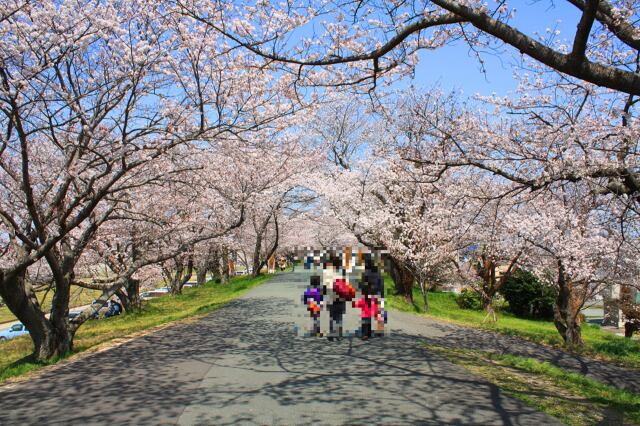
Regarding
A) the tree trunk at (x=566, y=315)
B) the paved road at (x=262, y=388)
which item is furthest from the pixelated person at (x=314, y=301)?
the tree trunk at (x=566, y=315)

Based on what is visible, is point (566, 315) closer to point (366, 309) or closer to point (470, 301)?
point (366, 309)

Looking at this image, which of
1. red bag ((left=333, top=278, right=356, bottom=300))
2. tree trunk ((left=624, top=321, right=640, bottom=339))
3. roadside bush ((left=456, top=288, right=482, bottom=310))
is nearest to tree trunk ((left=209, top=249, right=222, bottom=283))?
roadside bush ((left=456, top=288, right=482, bottom=310))

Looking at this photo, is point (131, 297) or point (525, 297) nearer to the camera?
point (131, 297)

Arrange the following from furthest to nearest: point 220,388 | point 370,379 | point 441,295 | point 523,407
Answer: point 441,295
point 370,379
point 220,388
point 523,407

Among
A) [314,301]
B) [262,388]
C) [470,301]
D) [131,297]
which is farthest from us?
[470,301]

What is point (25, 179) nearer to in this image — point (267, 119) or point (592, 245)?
point (267, 119)

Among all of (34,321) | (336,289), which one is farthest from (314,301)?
(34,321)

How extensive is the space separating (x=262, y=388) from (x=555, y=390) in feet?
11.8

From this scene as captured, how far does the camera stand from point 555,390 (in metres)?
6.16

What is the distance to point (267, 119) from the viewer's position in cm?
899

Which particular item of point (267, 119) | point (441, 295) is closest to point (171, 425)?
point (267, 119)

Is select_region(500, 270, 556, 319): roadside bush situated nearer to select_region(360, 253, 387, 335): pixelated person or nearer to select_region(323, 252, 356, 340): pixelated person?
select_region(360, 253, 387, 335): pixelated person

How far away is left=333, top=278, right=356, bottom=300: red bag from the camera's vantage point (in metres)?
9.05

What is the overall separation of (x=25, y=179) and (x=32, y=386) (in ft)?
10.9
